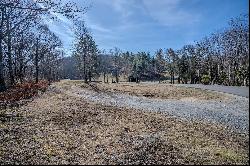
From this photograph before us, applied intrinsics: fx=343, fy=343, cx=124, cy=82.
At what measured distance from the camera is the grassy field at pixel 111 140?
9305 millimetres

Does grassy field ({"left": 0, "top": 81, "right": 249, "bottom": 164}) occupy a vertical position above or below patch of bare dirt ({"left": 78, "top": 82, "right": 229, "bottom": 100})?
below

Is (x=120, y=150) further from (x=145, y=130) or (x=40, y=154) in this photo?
(x=145, y=130)

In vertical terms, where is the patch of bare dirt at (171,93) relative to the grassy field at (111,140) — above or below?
above

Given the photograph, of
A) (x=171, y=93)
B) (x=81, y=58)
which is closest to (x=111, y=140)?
(x=171, y=93)

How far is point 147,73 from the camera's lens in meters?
170

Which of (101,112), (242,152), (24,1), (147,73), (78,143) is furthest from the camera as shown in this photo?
(147,73)

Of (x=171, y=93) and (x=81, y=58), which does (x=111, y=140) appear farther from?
(x=81, y=58)

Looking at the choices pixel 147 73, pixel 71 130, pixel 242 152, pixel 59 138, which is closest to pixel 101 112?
pixel 71 130

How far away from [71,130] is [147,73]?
15703cm

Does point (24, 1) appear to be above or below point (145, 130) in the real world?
above

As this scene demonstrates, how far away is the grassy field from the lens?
930cm

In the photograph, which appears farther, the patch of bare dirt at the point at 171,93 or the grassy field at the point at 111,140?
the patch of bare dirt at the point at 171,93

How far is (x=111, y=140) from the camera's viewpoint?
11609 millimetres

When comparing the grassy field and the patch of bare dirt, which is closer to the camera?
the grassy field
